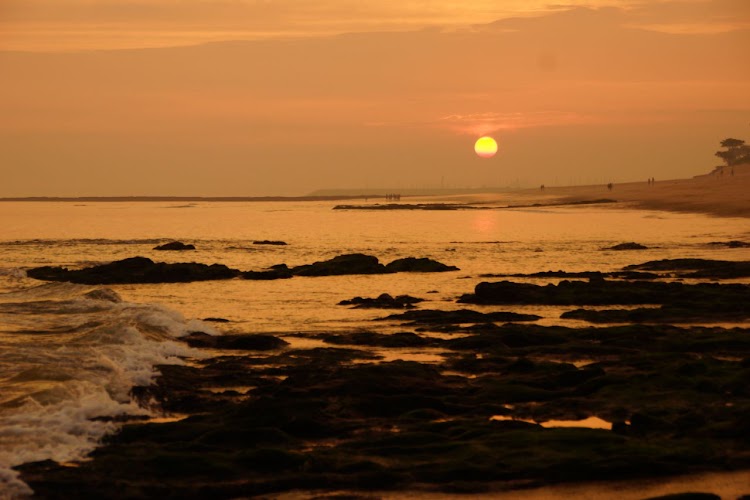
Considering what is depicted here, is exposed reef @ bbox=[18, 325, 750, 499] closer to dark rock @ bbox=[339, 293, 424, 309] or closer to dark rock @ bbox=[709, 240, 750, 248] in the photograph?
dark rock @ bbox=[339, 293, 424, 309]

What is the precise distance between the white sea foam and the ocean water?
0.03 metres

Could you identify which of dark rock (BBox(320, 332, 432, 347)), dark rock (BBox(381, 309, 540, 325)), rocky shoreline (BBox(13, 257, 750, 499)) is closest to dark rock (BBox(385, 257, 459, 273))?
dark rock (BBox(381, 309, 540, 325))

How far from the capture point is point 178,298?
36.3 metres

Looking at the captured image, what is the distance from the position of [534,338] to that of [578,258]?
2954 cm

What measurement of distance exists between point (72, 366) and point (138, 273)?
2394cm

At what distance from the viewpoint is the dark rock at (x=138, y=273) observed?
42.7 meters

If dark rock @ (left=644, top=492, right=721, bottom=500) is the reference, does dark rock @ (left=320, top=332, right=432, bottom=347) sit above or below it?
above

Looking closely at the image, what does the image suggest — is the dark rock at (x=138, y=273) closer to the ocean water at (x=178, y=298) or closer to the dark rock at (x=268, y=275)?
the dark rock at (x=268, y=275)

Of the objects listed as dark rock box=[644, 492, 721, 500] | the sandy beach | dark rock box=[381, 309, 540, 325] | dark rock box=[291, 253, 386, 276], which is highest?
the sandy beach

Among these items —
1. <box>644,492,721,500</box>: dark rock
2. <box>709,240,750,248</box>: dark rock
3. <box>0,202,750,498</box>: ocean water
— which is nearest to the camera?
<box>644,492,721,500</box>: dark rock

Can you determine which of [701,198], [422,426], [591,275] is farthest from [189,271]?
[701,198]

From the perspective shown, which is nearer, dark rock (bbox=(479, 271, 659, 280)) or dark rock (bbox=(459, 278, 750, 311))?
dark rock (bbox=(459, 278, 750, 311))

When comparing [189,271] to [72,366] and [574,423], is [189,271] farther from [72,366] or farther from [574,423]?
[574,423]

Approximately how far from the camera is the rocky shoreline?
12.3 m
